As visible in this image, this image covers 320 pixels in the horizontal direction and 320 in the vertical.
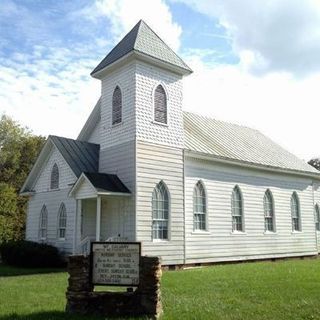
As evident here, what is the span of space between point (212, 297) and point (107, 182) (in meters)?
9.15

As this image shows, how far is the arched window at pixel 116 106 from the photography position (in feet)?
67.8

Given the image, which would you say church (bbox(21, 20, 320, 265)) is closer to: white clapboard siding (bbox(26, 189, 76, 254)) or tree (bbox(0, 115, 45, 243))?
white clapboard siding (bbox(26, 189, 76, 254))

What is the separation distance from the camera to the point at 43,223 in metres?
24.3

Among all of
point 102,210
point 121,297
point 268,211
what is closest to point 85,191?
point 102,210

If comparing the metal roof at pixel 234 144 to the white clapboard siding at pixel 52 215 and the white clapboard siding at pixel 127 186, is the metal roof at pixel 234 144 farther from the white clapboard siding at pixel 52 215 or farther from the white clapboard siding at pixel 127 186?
the white clapboard siding at pixel 52 215

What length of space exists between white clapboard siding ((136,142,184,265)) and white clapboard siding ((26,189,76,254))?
13.9ft

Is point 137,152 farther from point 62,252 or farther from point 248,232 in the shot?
point 248,232

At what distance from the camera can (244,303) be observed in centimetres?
1010

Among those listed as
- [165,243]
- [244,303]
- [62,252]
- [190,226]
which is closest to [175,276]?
[165,243]

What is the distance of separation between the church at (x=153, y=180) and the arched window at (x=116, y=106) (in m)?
0.07

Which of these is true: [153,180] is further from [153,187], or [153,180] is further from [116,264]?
[116,264]

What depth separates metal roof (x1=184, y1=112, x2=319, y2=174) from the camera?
2316 cm

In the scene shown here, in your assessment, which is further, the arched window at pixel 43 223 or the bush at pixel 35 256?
the arched window at pixel 43 223

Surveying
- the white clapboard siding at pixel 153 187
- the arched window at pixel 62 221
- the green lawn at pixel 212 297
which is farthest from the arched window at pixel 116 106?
the green lawn at pixel 212 297
